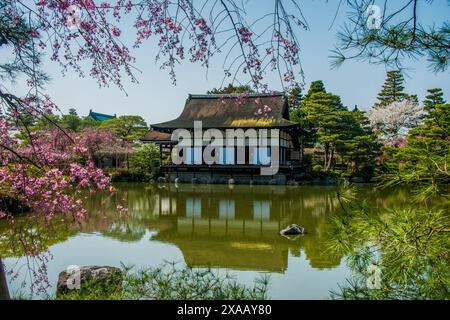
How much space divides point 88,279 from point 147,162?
1706cm

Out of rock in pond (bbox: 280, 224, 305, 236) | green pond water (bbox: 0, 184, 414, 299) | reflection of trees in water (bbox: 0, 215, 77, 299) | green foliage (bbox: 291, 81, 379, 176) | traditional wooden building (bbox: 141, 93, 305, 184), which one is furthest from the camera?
green foliage (bbox: 291, 81, 379, 176)

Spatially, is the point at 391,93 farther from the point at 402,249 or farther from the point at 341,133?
the point at 402,249

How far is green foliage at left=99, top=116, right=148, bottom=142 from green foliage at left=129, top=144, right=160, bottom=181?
316 centimetres

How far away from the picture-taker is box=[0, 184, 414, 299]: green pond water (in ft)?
16.9

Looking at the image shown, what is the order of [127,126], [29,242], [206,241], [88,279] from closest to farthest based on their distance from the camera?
[88,279] → [29,242] → [206,241] → [127,126]

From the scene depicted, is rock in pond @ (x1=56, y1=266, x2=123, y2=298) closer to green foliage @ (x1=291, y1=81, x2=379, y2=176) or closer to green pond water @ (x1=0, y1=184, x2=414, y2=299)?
green pond water @ (x1=0, y1=184, x2=414, y2=299)

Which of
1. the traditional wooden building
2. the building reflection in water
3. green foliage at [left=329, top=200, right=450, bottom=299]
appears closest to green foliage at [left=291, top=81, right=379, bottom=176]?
the traditional wooden building

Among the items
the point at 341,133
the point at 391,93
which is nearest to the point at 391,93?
the point at 391,93

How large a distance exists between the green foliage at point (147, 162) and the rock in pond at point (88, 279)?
54.2ft

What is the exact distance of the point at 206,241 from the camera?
7445 millimetres

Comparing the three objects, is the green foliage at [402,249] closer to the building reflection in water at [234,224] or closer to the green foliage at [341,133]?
the building reflection in water at [234,224]

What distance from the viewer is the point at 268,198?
13547 millimetres
